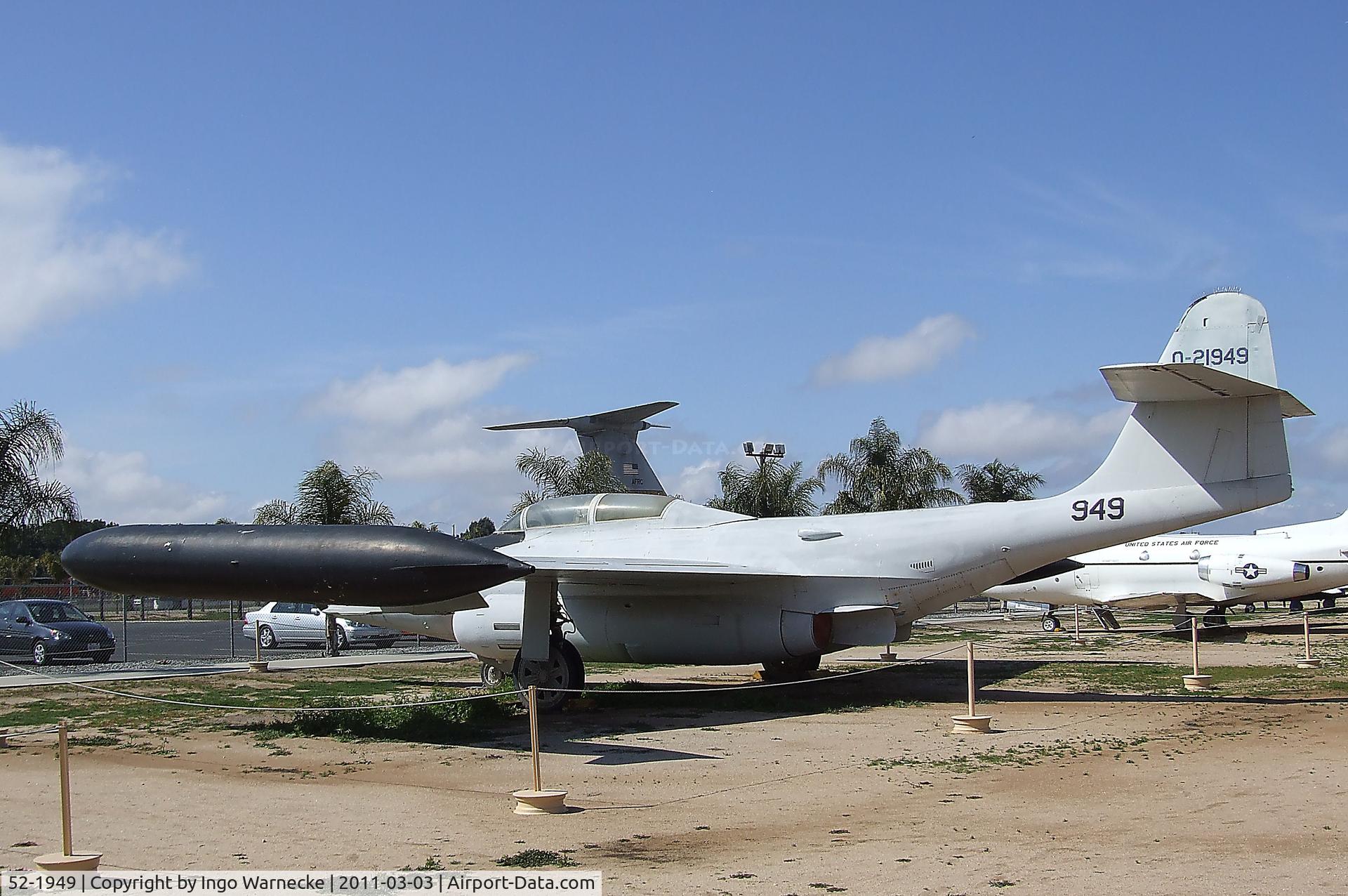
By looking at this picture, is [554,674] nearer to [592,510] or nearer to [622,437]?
[592,510]

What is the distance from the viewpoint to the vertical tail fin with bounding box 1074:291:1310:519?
1305 centimetres

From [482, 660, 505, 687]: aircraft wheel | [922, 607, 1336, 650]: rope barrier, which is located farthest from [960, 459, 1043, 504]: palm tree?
[482, 660, 505, 687]: aircraft wheel

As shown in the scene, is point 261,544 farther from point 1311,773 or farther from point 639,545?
point 1311,773

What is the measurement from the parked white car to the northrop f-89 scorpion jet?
1541cm

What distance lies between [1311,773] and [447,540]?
7.71m

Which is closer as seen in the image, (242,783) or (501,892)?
(501,892)

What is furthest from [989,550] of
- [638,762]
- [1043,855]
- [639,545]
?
[1043,855]

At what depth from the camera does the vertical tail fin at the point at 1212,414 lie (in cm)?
1305

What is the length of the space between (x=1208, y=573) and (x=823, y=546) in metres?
21.5

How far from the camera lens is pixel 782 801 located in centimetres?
880

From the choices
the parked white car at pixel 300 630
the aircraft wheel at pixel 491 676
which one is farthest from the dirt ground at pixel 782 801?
the parked white car at pixel 300 630

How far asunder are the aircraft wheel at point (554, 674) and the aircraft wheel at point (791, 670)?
155 inches

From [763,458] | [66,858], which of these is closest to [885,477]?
[763,458]

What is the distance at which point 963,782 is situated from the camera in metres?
9.48
